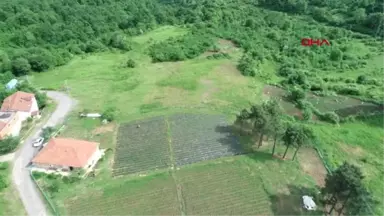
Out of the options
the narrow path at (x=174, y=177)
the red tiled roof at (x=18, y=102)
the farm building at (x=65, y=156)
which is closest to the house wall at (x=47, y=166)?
the farm building at (x=65, y=156)

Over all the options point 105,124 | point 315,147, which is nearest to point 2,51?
point 105,124

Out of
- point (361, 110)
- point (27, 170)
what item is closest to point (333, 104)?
point (361, 110)

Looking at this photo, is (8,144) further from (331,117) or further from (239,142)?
(331,117)

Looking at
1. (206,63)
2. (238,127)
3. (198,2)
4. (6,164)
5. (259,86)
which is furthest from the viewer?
(198,2)

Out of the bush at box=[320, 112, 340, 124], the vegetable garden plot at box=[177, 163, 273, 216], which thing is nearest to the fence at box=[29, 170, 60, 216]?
the vegetable garden plot at box=[177, 163, 273, 216]

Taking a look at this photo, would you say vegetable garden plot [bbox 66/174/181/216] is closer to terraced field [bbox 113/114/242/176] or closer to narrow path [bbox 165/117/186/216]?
narrow path [bbox 165/117/186/216]

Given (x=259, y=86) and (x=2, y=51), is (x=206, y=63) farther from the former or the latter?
(x=2, y=51)
